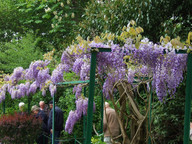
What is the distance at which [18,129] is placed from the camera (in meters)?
7.54

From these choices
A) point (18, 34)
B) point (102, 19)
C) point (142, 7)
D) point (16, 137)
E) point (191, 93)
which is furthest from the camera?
point (18, 34)

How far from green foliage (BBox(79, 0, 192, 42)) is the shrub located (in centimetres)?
346

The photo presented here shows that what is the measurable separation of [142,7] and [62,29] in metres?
7.68

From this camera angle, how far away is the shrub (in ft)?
24.5

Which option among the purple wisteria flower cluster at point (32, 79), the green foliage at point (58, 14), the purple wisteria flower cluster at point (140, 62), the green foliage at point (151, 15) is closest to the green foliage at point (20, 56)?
the green foliage at point (58, 14)

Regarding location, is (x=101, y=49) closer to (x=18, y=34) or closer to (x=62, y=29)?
(x=62, y=29)

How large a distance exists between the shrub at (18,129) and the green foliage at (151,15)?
3.46 meters

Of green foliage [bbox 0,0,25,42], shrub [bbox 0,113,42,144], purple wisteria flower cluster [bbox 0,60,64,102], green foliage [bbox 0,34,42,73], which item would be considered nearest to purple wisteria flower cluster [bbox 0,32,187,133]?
purple wisteria flower cluster [bbox 0,60,64,102]

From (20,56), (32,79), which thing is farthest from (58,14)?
(32,79)

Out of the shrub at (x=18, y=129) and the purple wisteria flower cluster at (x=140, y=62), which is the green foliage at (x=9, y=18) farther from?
the purple wisteria flower cluster at (x=140, y=62)

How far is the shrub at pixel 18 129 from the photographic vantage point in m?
7.46

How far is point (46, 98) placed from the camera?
12.9 m

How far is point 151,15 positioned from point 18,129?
15.1 ft

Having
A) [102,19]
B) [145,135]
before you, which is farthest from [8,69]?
[145,135]
